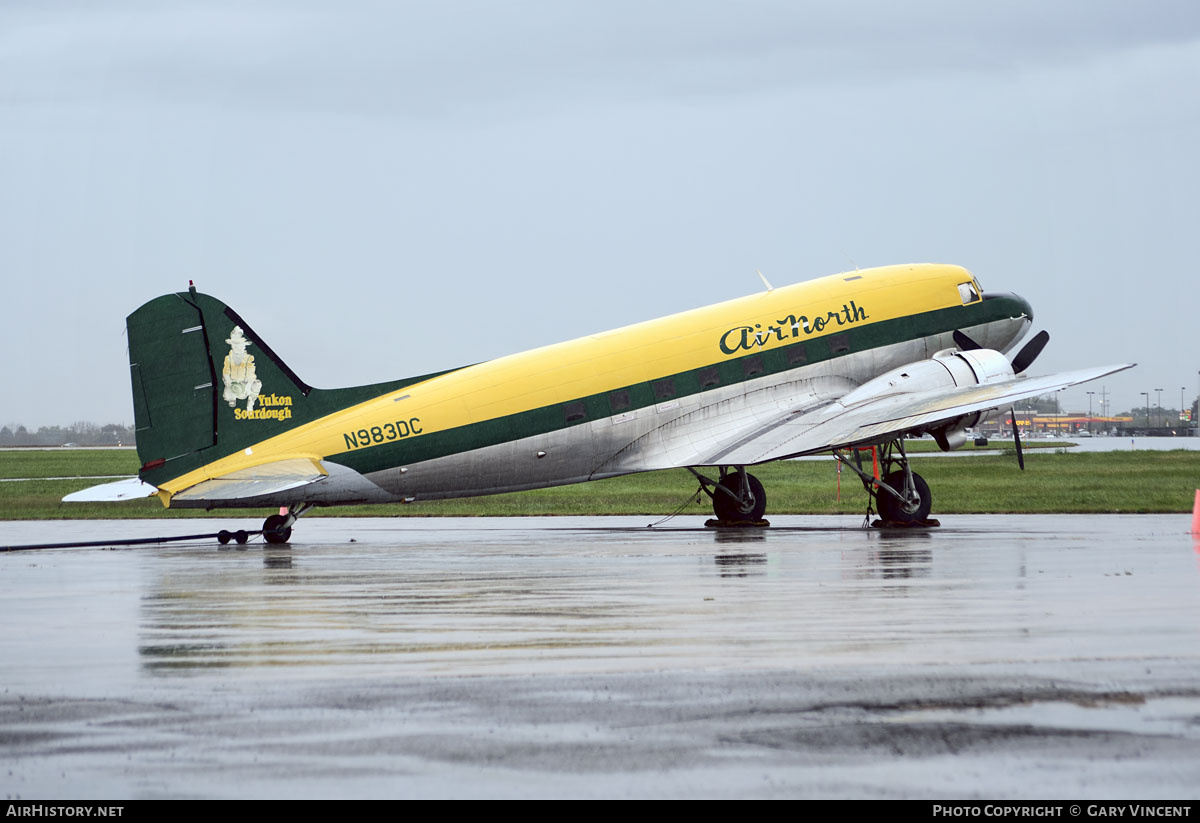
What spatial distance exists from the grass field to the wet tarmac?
2160 centimetres

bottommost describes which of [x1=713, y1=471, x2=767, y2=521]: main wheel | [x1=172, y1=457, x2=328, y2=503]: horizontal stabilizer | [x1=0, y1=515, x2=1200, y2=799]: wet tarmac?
[x1=0, y1=515, x2=1200, y2=799]: wet tarmac

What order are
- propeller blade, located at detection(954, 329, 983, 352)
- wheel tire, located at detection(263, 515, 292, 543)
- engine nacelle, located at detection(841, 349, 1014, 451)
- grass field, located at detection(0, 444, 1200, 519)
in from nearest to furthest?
wheel tire, located at detection(263, 515, 292, 543) < engine nacelle, located at detection(841, 349, 1014, 451) < propeller blade, located at detection(954, 329, 983, 352) < grass field, located at detection(0, 444, 1200, 519)

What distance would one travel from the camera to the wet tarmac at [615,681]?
7.11 metres

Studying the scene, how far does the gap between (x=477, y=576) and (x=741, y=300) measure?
14239mm

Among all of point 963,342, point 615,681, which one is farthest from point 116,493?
Answer: point 963,342

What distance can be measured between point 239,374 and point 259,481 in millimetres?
2735

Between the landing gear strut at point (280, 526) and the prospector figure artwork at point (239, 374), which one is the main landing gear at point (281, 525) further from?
the prospector figure artwork at point (239, 374)

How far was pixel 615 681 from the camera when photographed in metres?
9.92

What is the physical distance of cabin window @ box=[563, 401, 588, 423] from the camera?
28031 mm

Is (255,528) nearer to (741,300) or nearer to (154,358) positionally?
(154,358)

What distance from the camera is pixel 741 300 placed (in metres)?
31.3

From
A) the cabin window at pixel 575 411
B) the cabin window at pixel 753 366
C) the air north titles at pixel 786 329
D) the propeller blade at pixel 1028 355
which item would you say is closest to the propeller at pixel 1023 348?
the propeller blade at pixel 1028 355

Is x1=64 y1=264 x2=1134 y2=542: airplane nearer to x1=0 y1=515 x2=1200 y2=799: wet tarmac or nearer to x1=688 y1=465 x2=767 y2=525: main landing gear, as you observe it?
x1=688 y1=465 x2=767 y2=525: main landing gear

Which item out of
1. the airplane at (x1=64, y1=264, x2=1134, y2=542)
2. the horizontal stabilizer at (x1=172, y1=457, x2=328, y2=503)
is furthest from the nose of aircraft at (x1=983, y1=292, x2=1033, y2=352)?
the horizontal stabilizer at (x1=172, y1=457, x2=328, y2=503)
